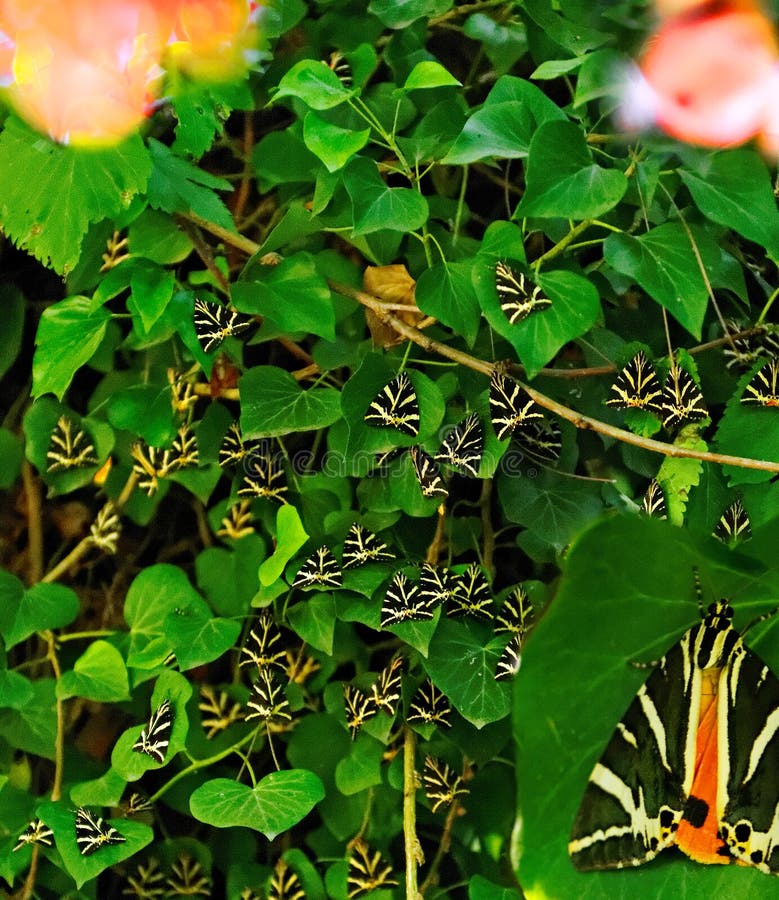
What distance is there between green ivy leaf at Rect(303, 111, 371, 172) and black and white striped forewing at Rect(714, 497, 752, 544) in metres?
0.42

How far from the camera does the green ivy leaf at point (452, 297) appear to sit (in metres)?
0.72

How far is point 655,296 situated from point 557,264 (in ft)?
0.36

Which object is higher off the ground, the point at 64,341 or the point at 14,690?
the point at 64,341

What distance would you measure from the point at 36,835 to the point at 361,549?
1.33 ft

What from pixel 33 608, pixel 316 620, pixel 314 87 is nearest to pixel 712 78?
pixel 314 87

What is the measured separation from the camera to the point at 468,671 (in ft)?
2.46

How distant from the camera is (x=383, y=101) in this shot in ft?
2.68

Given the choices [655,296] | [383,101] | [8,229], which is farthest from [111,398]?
[655,296]

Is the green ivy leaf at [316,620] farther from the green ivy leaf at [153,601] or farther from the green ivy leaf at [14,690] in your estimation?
the green ivy leaf at [14,690]

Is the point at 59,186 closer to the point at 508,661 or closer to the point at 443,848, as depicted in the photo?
the point at 508,661

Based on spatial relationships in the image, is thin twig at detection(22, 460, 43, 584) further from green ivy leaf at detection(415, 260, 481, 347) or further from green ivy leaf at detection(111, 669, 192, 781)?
green ivy leaf at detection(415, 260, 481, 347)

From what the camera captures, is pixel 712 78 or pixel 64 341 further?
pixel 64 341

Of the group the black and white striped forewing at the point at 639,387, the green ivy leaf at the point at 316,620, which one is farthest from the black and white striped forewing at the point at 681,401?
the green ivy leaf at the point at 316,620

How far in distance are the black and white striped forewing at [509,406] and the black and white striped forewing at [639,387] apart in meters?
0.07
